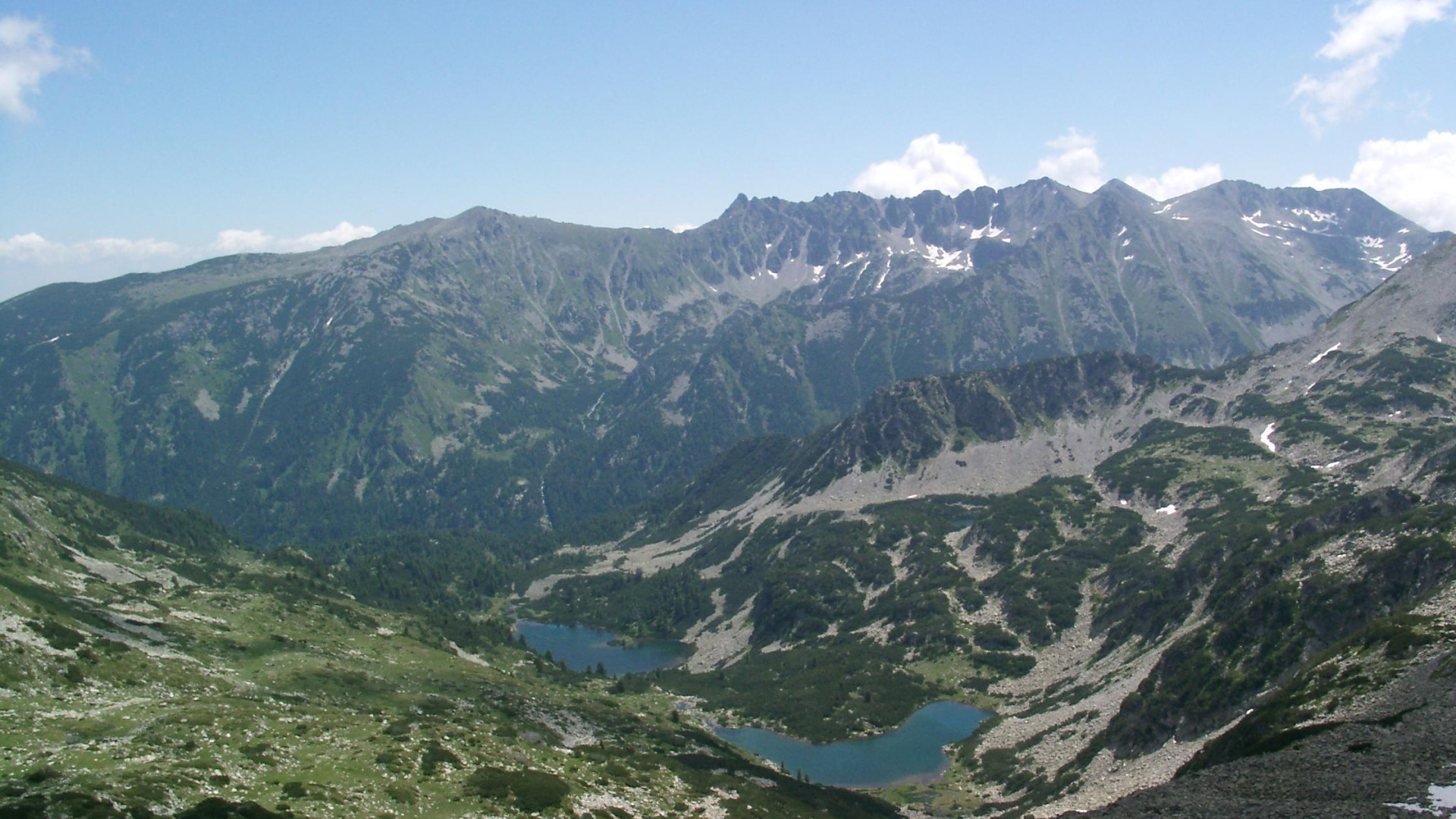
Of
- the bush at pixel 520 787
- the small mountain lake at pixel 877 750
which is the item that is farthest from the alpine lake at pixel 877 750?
the bush at pixel 520 787

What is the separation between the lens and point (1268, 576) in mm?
131625

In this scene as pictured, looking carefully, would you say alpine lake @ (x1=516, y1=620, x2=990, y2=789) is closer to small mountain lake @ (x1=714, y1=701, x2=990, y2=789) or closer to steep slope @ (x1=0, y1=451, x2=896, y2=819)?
small mountain lake @ (x1=714, y1=701, x2=990, y2=789)

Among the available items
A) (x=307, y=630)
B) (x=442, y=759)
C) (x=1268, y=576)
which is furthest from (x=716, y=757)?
(x=1268, y=576)

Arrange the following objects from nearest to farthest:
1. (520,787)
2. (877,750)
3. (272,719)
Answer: (520,787)
(272,719)
(877,750)

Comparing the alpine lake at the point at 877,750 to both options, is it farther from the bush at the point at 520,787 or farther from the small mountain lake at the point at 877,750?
the bush at the point at 520,787

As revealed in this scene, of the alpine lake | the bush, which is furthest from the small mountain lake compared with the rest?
the bush

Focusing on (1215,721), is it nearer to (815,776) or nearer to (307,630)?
(815,776)

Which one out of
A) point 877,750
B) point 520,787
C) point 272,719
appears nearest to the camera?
point 520,787

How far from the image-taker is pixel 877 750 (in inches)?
6220

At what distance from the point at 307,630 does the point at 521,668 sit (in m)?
50.8

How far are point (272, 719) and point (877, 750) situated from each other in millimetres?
101956

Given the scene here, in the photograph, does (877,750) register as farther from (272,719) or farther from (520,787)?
(272,719)

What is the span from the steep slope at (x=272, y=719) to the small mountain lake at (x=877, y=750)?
16.4m

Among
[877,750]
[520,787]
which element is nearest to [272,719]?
[520,787]
